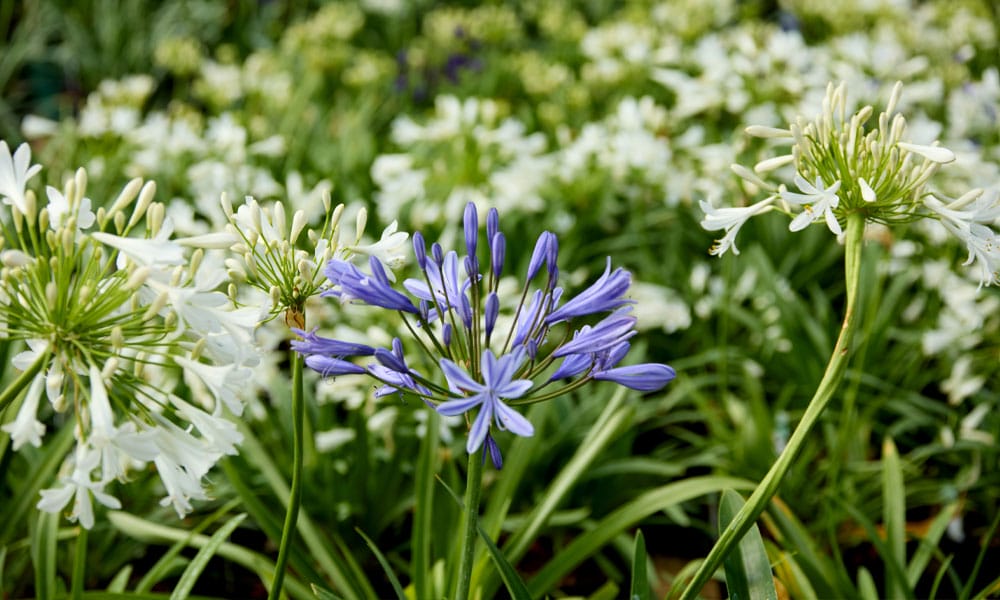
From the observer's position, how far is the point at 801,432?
1308 millimetres

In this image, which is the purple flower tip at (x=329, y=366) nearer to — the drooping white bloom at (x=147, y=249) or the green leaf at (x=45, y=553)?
the drooping white bloom at (x=147, y=249)

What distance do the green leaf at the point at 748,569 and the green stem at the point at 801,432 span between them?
24cm

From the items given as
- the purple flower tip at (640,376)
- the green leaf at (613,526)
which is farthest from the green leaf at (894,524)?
the purple flower tip at (640,376)

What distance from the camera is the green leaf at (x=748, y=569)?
5.27ft

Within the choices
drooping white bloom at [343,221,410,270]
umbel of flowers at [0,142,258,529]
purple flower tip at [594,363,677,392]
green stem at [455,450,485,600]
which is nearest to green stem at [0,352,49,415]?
umbel of flowers at [0,142,258,529]

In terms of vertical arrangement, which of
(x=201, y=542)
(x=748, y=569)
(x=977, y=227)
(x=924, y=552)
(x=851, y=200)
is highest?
(x=851, y=200)

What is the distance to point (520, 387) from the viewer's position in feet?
3.85

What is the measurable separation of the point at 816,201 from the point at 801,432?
→ 1.23ft

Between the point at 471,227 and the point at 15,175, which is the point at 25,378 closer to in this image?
the point at 15,175

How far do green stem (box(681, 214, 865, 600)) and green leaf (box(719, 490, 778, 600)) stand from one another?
9.4 inches

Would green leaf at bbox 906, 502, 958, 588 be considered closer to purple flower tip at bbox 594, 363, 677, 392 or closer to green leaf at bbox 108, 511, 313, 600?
purple flower tip at bbox 594, 363, 677, 392

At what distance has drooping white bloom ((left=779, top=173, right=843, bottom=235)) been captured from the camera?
136 centimetres

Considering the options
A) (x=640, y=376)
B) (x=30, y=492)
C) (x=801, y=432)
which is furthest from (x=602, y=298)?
(x=30, y=492)

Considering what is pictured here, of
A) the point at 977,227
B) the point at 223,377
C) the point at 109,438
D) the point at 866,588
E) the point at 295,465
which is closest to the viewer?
the point at 109,438
